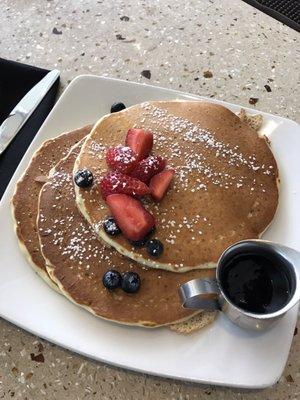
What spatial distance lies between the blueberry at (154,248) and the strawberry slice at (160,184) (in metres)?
0.12

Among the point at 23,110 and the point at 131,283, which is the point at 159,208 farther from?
the point at 23,110

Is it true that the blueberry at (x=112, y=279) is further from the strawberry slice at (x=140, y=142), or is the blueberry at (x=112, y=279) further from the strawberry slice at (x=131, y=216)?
the strawberry slice at (x=140, y=142)

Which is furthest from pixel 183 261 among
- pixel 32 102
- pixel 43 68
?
pixel 43 68

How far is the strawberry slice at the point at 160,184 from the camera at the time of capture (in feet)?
4.39

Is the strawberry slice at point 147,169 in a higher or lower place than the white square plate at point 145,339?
higher

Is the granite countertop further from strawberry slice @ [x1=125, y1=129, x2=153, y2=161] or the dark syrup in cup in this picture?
the dark syrup in cup

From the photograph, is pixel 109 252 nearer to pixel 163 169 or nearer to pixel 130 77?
pixel 163 169

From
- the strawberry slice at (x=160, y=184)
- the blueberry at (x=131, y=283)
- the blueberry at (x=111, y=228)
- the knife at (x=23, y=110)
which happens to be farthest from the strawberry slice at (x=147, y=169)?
the knife at (x=23, y=110)

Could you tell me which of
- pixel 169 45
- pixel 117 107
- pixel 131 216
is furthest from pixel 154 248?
pixel 169 45

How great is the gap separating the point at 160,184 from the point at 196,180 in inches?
4.1

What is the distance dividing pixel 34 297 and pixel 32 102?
0.64 m

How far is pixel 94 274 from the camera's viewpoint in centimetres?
129

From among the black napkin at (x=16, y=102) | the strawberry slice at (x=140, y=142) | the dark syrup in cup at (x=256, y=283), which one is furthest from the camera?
the black napkin at (x=16, y=102)

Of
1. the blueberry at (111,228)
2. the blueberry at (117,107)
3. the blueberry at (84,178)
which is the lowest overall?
the blueberry at (111,228)
